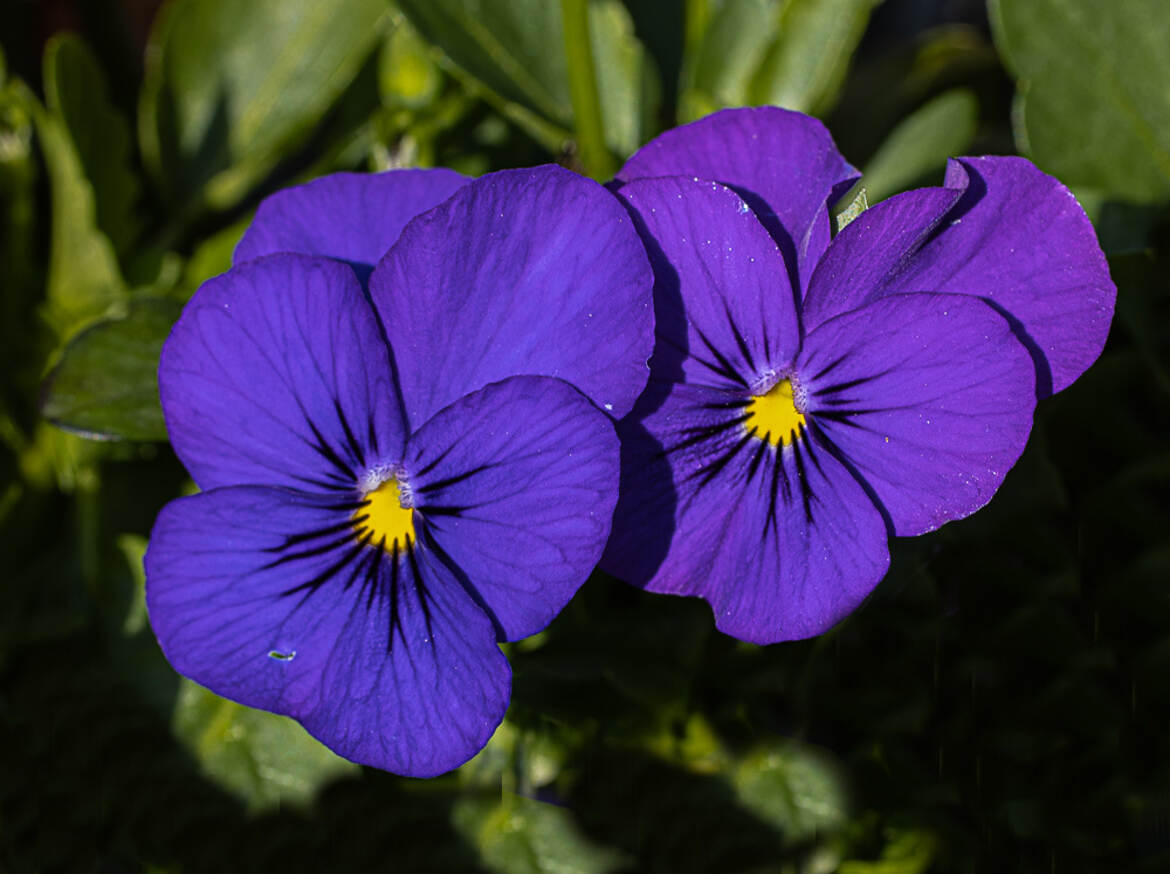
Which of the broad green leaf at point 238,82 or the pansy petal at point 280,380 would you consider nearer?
the pansy petal at point 280,380

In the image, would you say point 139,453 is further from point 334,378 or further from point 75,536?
point 334,378

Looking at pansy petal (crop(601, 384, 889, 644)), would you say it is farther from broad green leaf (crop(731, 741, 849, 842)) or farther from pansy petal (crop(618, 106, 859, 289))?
broad green leaf (crop(731, 741, 849, 842))

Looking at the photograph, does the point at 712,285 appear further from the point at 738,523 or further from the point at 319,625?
the point at 319,625

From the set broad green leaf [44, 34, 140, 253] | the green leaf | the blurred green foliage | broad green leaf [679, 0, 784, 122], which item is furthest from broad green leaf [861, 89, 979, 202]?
broad green leaf [44, 34, 140, 253]

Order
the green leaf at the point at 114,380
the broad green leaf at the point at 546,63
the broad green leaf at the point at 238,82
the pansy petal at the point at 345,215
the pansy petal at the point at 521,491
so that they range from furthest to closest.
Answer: the broad green leaf at the point at 238,82 → the broad green leaf at the point at 546,63 → the green leaf at the point at 114,380 → the pansy petal at the point at 345,215 → the pansy petal at the point at 521,491

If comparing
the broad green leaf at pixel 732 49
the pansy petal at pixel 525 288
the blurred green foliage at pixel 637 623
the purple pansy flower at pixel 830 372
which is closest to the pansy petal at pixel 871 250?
the purple pansy flower at pixel 830 372

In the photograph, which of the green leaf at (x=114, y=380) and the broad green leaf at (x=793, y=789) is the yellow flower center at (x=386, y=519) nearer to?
the green leaf at (x=114, y=380)

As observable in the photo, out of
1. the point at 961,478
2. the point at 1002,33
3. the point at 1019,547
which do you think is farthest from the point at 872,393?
the point at 1002,33
